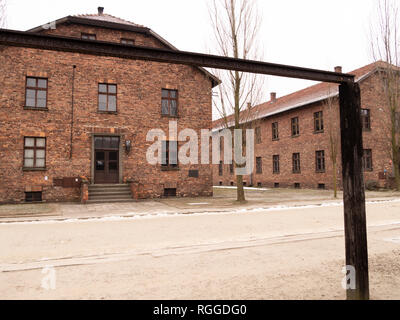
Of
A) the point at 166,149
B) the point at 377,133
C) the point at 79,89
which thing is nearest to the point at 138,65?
the point at 79,89

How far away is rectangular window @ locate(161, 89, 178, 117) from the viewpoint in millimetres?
17391

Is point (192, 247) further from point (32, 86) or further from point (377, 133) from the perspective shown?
point (377, 133)

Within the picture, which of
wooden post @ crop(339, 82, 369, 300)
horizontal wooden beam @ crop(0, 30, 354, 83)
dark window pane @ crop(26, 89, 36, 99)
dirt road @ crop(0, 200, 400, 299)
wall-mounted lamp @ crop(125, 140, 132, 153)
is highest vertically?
dark window pane @ crop(26, 89, 36, 99)

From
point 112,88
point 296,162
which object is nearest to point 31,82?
point 112,88

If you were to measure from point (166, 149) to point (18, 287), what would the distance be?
13984 mm

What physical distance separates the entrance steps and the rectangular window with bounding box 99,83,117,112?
409cm

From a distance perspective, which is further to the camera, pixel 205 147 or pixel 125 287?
pixel 205 147

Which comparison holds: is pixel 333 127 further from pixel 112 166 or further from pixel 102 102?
pixel 102 102

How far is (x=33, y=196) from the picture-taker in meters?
14.9

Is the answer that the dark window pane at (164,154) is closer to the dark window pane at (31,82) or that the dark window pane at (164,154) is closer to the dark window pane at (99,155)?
the dark window pane at (99,155)

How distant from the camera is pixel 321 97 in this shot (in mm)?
22000

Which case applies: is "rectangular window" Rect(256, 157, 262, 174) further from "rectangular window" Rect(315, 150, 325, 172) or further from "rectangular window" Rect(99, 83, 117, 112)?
"rectangular window" Rect(99, 83, 117, 112)

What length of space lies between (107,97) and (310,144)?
617 inches

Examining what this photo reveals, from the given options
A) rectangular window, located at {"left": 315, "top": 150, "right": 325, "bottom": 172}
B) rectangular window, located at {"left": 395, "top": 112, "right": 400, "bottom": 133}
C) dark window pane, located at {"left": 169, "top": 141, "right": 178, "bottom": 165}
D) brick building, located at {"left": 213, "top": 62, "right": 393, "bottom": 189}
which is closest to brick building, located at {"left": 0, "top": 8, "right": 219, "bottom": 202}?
dark window pane, located at {"left": 169, "top": 141, "right": 178, "bottom": 165}
